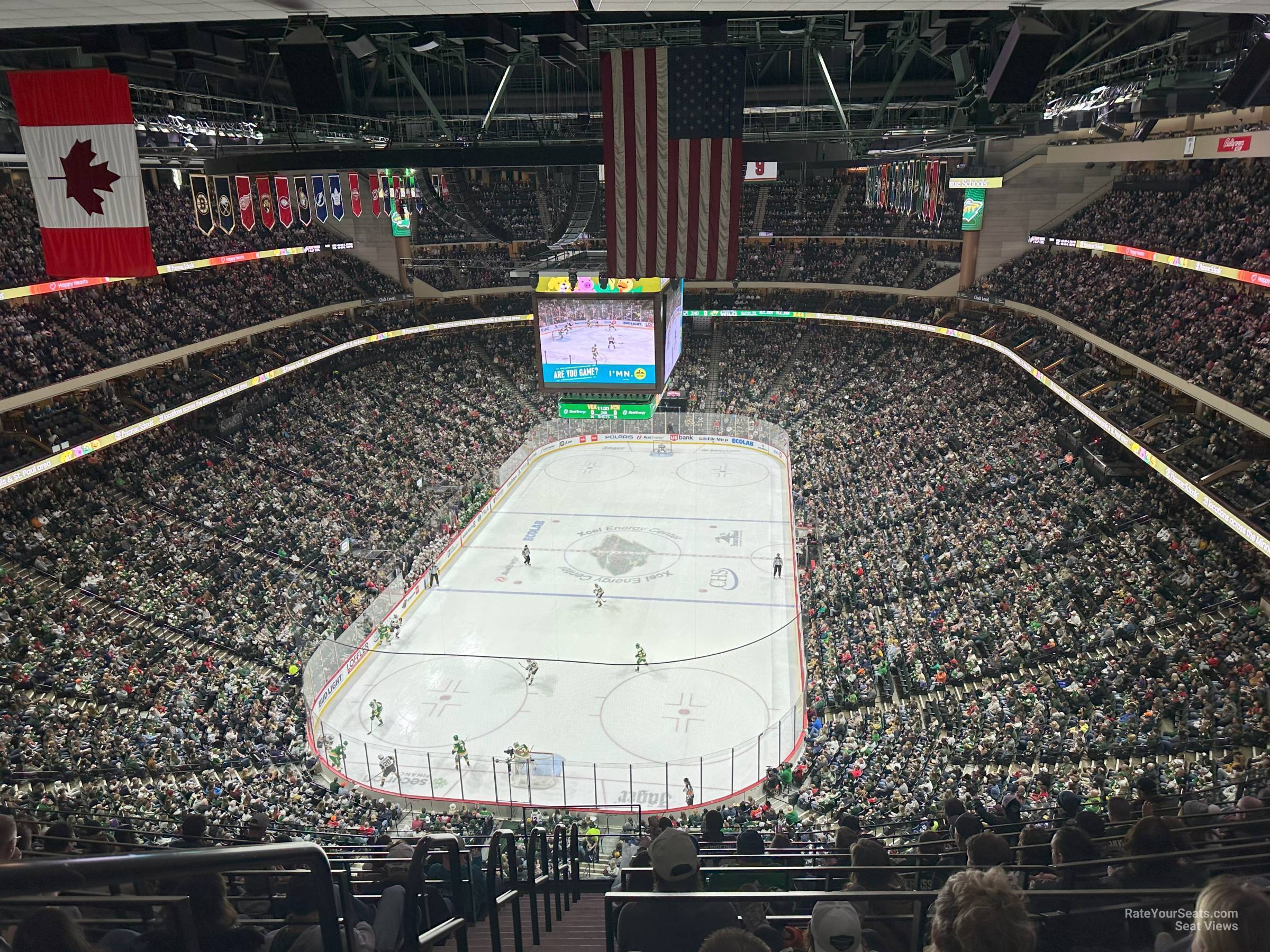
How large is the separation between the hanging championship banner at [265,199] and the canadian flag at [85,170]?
40.3 ft

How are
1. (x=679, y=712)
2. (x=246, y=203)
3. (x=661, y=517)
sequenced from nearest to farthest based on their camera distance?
(x=679, y=712) → (x=246, y=203) → (x=661, y=517)

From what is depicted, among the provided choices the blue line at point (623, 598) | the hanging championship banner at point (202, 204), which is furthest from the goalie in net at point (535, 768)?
the hanging championship banner at point (202, 204)

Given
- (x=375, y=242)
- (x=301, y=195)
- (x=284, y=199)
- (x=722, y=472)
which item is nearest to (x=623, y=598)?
(x=722, y=472)

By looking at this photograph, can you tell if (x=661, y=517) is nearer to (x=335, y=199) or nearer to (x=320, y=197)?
(x=335, y=199)

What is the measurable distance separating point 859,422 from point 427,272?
71.3 feet

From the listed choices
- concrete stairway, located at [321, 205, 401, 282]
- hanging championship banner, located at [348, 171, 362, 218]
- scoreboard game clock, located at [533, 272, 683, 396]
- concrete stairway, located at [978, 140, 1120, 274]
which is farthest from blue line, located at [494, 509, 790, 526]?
concrete stairway, located at [321, 205, 401, 282]

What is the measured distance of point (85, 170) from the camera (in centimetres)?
938

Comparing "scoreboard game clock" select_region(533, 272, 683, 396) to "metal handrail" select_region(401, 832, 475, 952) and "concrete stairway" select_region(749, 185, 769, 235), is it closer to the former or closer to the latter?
"concrete stairway" select_region(749, 185, 769, 235)

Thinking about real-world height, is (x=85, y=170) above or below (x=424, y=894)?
above

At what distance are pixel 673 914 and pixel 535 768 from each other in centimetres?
1389

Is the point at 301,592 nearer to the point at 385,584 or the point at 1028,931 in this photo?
the point at 385,584

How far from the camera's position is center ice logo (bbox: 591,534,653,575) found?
87.0 ft

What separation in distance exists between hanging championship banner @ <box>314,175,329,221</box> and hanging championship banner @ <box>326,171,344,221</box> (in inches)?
12.4

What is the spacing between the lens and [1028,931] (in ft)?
8.34
